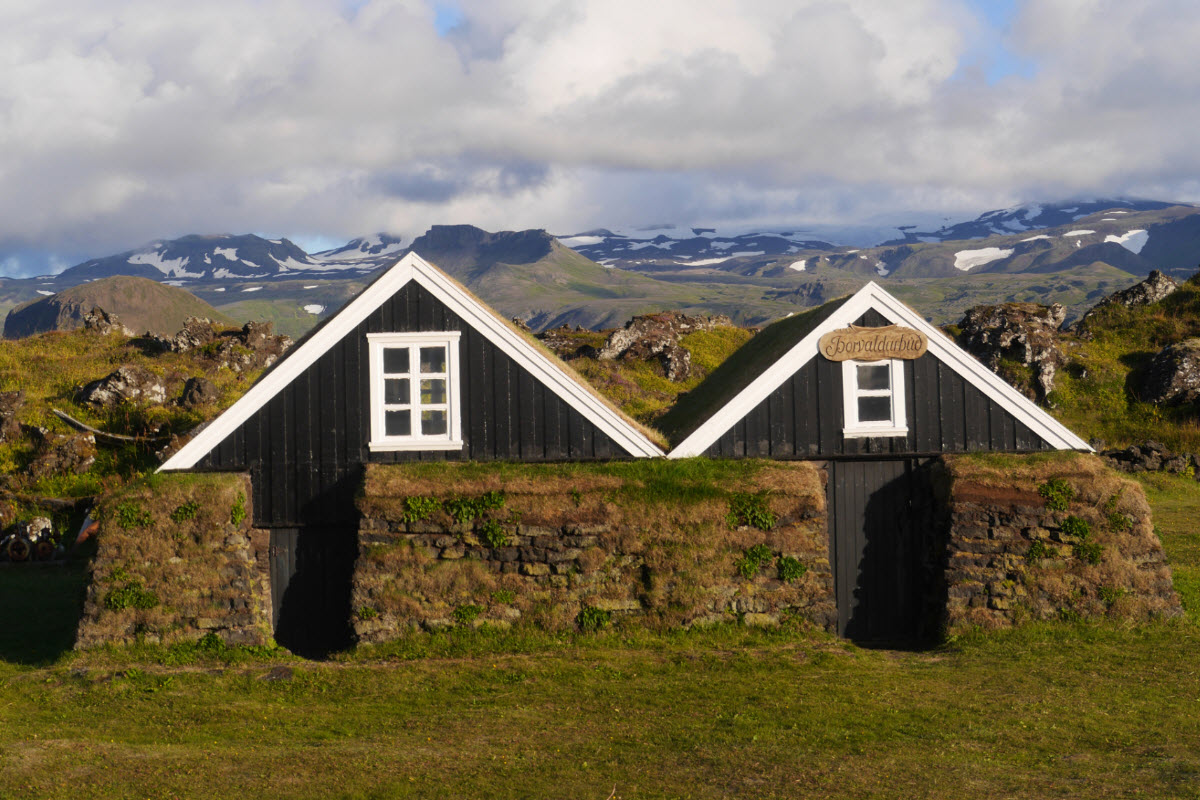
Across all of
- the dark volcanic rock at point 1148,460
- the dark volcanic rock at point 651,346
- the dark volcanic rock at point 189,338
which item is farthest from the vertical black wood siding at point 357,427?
the dark volcanic rock at point 189,338

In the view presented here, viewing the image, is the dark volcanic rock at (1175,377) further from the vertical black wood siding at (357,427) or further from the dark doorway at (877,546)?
the vertical black wood siding at (357,427)

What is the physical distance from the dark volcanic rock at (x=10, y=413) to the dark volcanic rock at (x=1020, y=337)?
42.4m

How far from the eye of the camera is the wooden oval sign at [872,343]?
19516mm

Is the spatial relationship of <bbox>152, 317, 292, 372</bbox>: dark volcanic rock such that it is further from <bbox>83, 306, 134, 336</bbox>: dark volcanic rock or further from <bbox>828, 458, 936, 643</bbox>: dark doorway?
<bbox>828, 458, 936, 643</bbox>: dark doorway

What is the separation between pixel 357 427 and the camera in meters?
19.3

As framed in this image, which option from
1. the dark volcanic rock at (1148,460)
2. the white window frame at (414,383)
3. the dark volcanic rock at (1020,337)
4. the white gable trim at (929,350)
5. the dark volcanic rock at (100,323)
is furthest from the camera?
the dark volcanic rock at (100,323)

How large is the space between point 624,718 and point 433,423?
14350 mm

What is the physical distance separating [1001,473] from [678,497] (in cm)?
629

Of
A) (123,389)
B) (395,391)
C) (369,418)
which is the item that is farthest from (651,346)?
(369,418)

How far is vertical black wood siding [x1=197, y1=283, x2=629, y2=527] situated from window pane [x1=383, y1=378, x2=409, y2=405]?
1.24m

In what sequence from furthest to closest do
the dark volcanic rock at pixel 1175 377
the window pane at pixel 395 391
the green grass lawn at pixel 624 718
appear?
the dark volcanic rock at pixel 1175 377
the window pane at pixel 395 391
the green grass lawn at pixel 624 718

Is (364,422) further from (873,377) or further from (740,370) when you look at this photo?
(873,377)

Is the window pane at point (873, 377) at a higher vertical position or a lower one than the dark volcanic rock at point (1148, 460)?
higher

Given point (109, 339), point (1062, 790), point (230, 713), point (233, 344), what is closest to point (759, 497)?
point (1062, 790)
